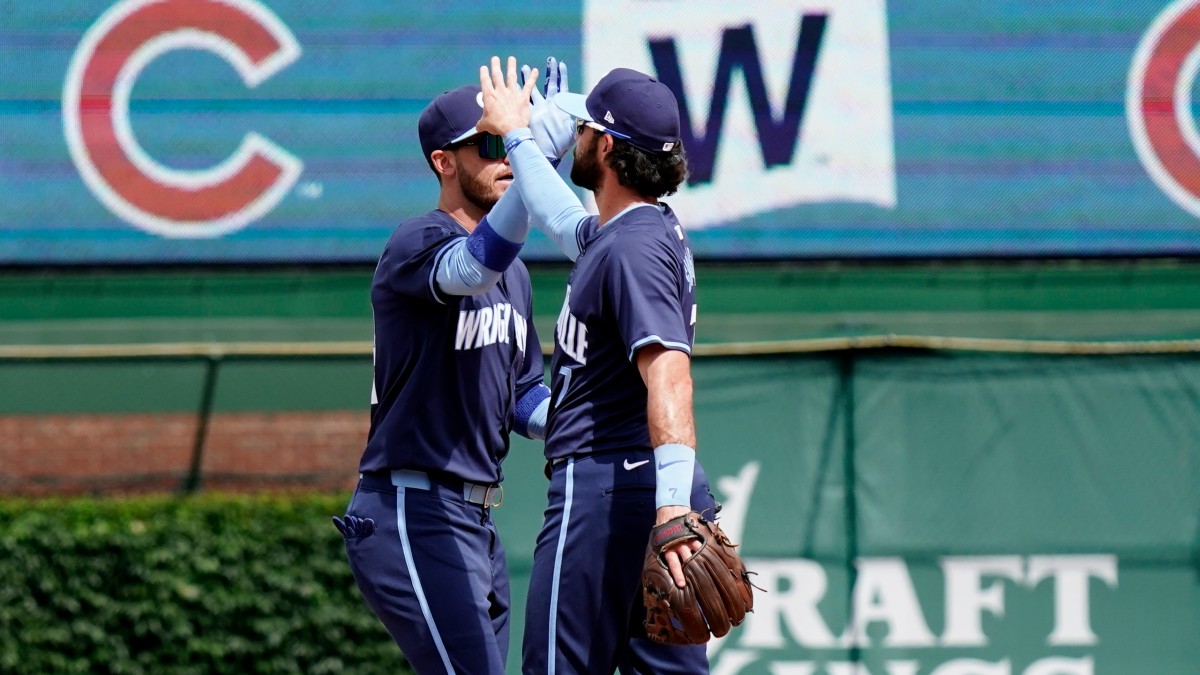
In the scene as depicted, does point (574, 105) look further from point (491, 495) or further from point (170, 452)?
point (170, 452)

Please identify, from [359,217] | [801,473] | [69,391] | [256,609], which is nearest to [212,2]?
[359,217]

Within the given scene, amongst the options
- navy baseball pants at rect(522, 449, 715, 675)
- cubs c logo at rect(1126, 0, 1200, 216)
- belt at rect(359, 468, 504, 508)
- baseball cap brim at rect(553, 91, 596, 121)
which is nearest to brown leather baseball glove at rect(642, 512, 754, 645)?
navy baseball pants at rect(522, 449, 715, 675)

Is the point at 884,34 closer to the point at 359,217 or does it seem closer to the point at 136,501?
the point at 359,217

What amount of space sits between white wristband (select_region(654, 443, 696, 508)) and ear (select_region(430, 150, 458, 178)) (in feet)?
3.94

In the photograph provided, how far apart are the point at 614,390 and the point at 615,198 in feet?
1.61

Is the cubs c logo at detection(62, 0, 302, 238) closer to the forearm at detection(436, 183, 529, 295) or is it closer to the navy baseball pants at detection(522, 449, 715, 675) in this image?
the forearm at detection(436, 183, 529, 295)

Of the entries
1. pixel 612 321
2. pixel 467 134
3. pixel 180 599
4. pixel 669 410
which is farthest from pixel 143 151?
pixel 669 410

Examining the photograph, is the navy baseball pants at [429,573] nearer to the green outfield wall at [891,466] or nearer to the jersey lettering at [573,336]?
Answer: the jersey lettering at [573,336]

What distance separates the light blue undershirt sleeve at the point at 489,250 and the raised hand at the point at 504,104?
7.1 inches

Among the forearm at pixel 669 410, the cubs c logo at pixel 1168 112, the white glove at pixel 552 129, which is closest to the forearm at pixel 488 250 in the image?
the white glove at pixel 552 129

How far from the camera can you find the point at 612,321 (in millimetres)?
3557

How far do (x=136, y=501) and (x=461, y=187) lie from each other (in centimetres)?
386

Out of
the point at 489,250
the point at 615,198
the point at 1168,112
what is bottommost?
the point at 489,250

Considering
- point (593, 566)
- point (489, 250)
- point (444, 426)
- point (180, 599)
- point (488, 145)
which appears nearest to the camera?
point (593, 566)
